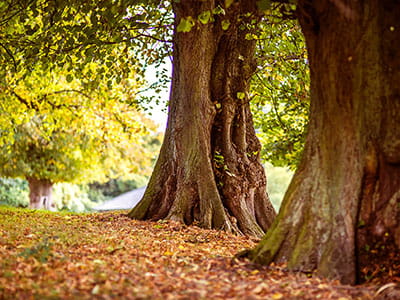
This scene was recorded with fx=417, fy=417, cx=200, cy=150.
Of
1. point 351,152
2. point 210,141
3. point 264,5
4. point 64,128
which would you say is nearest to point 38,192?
point 64,128

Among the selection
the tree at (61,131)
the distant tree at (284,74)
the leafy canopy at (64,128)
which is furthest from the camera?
the tree at (61,131)

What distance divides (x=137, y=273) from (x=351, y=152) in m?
2.44

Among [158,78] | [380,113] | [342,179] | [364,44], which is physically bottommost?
[342,179]

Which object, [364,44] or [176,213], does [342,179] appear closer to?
[364,44]

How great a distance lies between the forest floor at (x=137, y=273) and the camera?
317 cm

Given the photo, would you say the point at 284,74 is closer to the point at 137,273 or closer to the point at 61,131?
the point at 137,273

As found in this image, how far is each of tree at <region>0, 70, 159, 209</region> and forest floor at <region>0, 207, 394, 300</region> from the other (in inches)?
347

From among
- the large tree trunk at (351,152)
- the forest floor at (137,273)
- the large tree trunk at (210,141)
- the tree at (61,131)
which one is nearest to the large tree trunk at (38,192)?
the tree at (61,131)

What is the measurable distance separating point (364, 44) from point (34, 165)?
1851 cm

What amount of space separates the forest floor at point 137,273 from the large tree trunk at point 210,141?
1.77 metres

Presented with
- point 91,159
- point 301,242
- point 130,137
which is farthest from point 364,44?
point 91,159

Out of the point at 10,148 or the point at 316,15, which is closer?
the point at 316,15

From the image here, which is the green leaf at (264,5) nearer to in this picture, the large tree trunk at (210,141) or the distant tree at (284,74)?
the large tree trunk at (210,141)

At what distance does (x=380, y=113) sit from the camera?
13.9 feet
